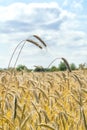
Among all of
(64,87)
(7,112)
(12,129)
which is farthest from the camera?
(64,87)

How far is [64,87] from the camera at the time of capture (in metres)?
4.46

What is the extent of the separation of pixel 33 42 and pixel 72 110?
1162 mm

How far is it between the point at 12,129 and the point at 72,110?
4.05 ft

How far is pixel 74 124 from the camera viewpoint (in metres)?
2.66

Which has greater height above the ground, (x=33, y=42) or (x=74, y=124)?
(x=33, y=42)

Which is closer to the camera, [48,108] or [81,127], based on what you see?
[81,127]

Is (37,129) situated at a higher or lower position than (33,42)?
lower

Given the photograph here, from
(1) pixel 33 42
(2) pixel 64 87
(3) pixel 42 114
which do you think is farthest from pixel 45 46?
(2) pixel 64 87

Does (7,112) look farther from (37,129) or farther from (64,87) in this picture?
(64,87)

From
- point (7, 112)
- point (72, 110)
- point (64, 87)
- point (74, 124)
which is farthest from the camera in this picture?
point (64, 87)

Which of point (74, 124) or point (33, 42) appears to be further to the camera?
point (74, 124)

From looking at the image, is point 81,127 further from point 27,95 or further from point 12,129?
point 27,95

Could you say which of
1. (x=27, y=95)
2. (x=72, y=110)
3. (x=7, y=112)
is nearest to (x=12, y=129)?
(x=7, y=112)

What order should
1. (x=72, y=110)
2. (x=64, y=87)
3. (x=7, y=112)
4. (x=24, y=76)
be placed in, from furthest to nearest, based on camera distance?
(x=24, y=76) < (x=64, y=87) < (x=72, y=110) < (x=7, y=112)
